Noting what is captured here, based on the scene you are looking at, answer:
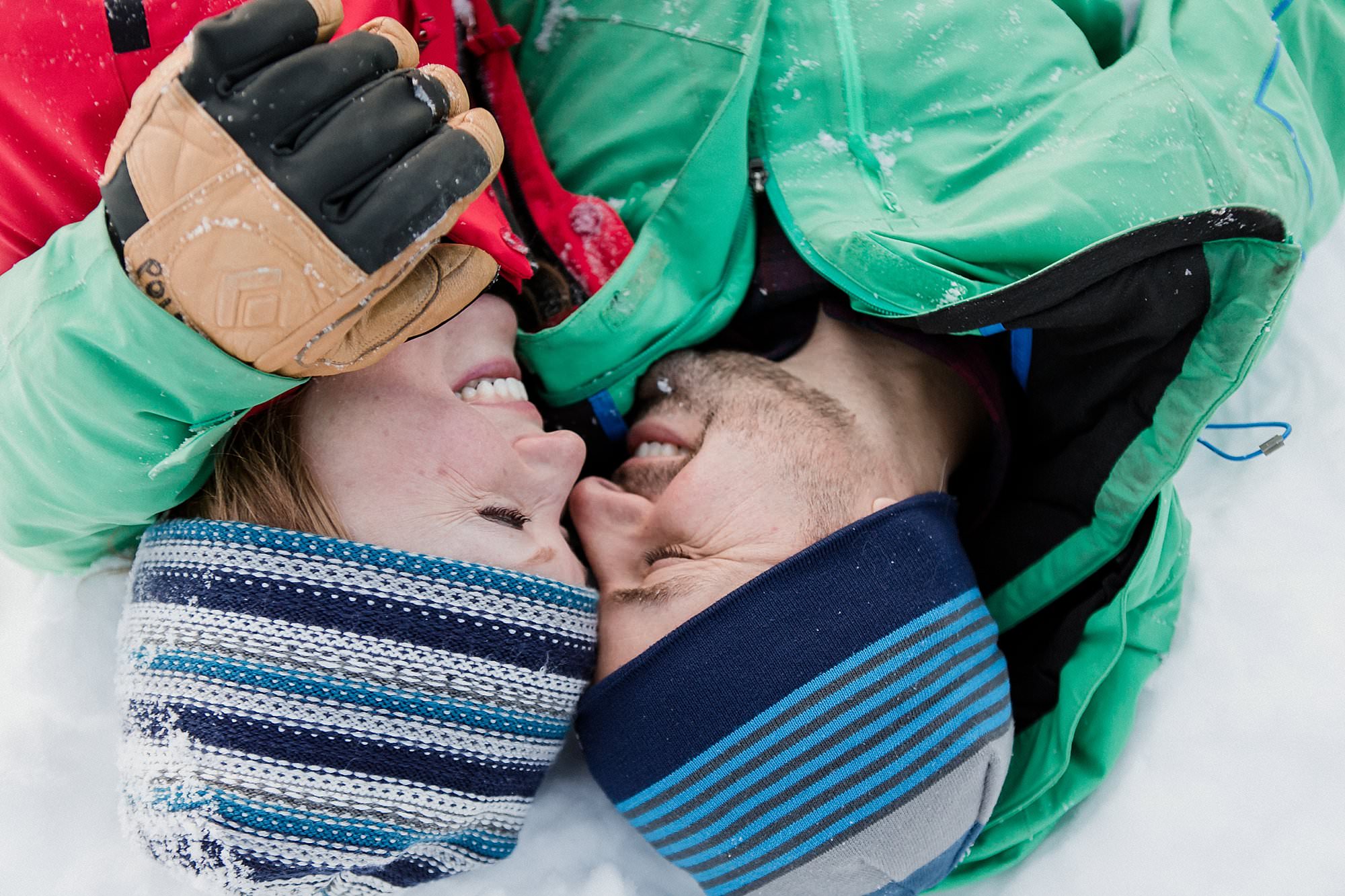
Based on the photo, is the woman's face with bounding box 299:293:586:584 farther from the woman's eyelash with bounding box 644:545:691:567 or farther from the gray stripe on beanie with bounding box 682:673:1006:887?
the gray stripe on beanie with bounding box 682:673:1006:887

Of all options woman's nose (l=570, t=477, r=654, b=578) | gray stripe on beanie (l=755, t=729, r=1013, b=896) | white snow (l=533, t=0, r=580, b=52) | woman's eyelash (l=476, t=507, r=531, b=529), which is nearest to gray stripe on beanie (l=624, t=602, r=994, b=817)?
gray stripe on beanie (l=755, t=729, r=1013, b=896)

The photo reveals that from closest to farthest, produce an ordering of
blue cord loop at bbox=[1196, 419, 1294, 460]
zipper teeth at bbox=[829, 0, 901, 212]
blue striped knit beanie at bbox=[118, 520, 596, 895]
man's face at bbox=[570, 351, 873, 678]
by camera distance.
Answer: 1. blue striped knit beanie at bbox=[118, 520, 596, 895]
2. man's face at bbox=[570, 351, 873, 678]
3. zipper teeth at bbox=[829, 0, 901, 212]
4. blue cord loop at bbox=[1196, 419, 1294, 460]

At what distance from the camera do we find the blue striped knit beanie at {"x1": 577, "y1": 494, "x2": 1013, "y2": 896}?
1147 millimetres

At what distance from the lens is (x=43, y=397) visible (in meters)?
0.98

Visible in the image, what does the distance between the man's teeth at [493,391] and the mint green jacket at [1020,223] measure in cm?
8

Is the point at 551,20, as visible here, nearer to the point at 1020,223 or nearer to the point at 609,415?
the point at 609,415

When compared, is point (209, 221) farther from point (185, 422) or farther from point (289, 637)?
point (289, 637)

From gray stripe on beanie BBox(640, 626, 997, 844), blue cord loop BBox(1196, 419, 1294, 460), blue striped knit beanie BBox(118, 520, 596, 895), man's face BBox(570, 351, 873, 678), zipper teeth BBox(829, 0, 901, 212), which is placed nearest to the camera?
blue striped knit beanie BBox(118, 520, 596, 895)

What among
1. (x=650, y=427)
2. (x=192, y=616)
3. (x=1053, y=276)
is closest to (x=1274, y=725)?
(x=1053, y=276)

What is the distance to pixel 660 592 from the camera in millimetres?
1250

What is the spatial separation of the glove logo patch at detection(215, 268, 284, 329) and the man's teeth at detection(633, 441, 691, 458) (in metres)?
0.65

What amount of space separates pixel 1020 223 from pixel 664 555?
627 millimetres

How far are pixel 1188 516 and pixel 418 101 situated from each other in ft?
4.42

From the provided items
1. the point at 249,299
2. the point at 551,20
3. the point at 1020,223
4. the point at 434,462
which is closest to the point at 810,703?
the point at 434,462
